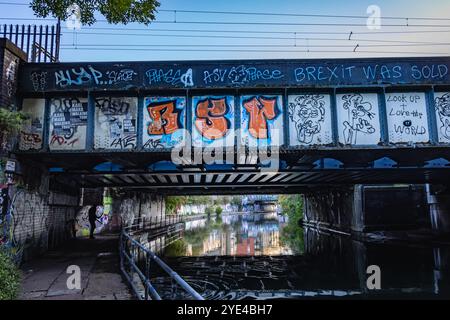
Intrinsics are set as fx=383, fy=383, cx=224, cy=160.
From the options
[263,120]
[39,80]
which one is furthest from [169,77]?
[39,80]

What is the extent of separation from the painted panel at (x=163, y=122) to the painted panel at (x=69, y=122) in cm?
200

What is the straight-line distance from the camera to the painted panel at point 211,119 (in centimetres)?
1223

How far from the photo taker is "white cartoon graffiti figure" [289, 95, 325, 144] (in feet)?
40.4

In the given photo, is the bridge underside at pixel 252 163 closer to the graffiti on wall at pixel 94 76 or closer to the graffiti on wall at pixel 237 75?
the graffiti on wall at pixel 94 76

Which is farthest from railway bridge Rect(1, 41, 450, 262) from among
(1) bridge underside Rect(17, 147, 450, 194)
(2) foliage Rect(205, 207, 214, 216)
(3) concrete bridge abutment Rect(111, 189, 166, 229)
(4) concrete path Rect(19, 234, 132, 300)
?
(2) foliage Rect(205, 207, 214, 216)

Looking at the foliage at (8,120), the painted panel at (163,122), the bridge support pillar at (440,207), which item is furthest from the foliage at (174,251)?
the bridge support pillar at (440,207)

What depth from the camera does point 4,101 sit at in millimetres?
11211

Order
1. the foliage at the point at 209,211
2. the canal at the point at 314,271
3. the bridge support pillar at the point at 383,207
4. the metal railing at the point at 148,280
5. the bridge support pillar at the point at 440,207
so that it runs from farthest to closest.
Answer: the foliage at the point at 209,211, the bridge support pillar at the point at 383,207, the bridge support pillar at the point at 440,207, the canal at the point at 314,271, the metal railing at the point at 148,280

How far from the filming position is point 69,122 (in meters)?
12.3

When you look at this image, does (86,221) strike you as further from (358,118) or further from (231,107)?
(358,118)
